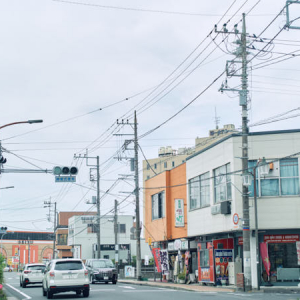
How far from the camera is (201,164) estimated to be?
118 ft

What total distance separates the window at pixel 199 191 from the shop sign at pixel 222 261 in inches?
136

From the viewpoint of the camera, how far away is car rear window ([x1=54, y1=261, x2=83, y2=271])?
77.2ft

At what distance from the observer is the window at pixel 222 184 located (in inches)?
1251

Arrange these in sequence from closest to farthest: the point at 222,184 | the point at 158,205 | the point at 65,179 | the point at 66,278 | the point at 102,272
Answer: the point at 66,278, the point at 65,179, the point at 222,184, the point at 102,272, the point at 158,205

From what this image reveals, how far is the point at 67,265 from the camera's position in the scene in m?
23.7

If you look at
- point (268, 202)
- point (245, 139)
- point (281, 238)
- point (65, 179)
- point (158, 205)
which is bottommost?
point (281, 238)

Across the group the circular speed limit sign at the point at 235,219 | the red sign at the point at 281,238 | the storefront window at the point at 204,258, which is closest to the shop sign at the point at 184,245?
the storefront window at the point at 204,258

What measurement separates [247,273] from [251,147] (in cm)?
744

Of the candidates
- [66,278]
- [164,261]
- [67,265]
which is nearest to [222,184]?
[164,261]

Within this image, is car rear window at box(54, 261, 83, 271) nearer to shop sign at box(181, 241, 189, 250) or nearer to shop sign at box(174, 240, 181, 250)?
shop sign at box(181, 241, 189, 250)

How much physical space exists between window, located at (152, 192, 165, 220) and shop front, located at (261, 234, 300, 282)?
13.6 m

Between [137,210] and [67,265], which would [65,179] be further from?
[137,210]

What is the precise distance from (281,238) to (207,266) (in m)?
5.78

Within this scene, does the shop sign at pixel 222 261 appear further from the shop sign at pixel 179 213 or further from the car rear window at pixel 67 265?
→ the car rear window at pixel 67 265
